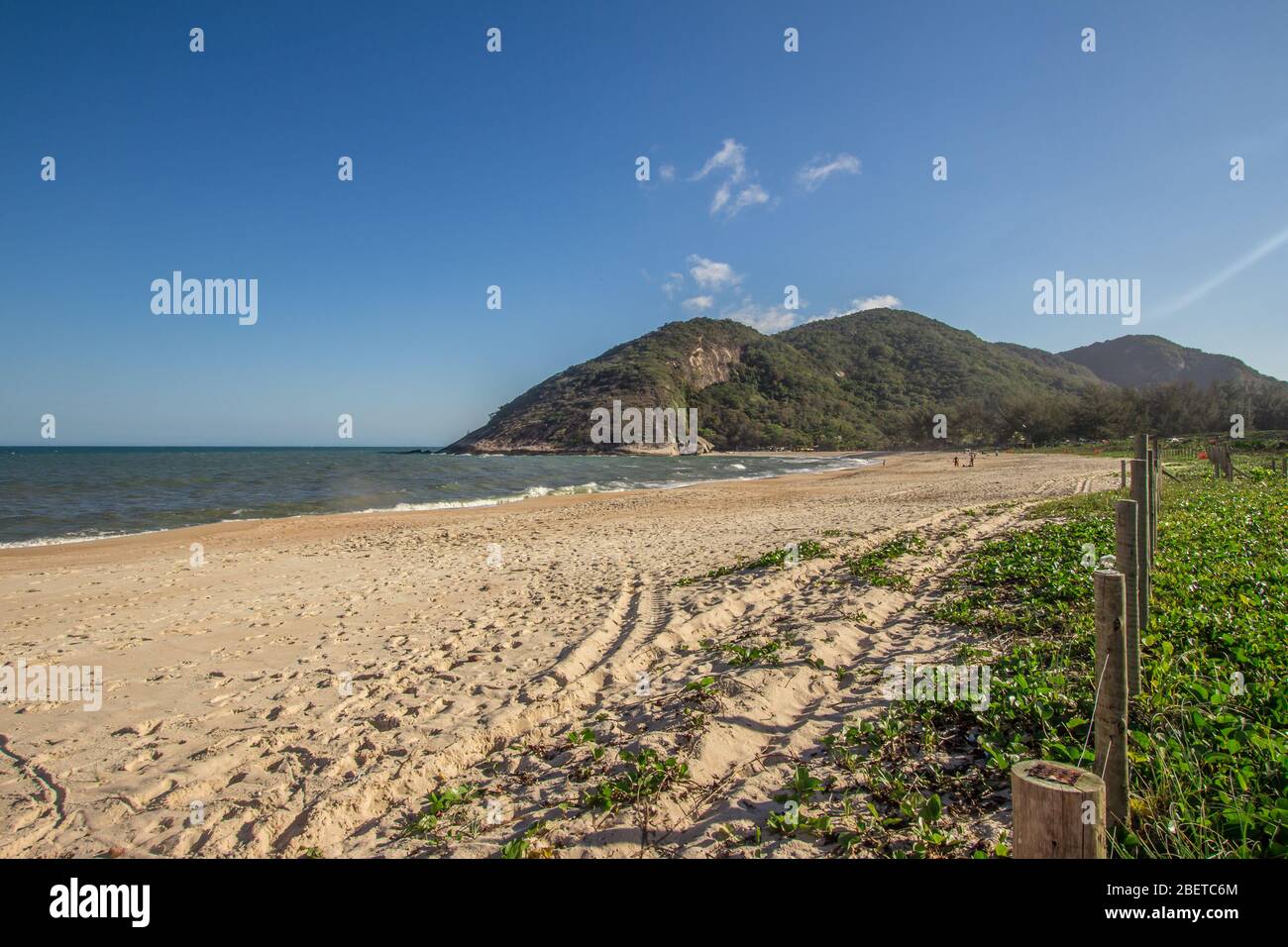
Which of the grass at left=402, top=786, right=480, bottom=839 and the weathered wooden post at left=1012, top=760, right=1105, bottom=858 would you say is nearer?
the weathered wooden post at left=1012, top=760, right=1105, bottom=858

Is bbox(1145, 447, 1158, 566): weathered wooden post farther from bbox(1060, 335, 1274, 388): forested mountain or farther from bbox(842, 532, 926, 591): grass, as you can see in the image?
bbox(1060, 335, 1274, 388): forested mountain

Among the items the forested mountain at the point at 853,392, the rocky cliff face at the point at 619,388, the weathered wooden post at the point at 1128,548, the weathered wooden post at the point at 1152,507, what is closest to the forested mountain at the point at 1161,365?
the forested mountain at the point at 853,392

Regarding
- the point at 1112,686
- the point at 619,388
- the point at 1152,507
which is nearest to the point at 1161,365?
the point at 619,388

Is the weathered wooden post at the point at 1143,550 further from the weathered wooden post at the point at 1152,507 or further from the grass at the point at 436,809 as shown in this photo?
the grass at the point at 436,809

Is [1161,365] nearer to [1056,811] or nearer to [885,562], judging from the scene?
[885,562]

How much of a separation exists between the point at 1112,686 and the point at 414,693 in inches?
205

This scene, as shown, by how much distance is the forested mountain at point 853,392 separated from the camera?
7319 centimetres

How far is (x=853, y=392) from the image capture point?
125562mm

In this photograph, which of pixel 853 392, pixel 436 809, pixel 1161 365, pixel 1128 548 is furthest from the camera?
pixel 1161 365

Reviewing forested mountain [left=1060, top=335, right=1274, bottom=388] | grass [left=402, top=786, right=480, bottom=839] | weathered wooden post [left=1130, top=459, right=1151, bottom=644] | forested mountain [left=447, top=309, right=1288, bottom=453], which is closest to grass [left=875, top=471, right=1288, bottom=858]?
weathered wooden post [left=1130, top=459, right=1151, bottom=644]

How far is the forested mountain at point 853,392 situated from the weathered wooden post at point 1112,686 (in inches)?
3253

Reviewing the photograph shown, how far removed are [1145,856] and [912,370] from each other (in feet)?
466

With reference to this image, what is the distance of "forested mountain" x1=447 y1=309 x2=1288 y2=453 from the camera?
73.2m

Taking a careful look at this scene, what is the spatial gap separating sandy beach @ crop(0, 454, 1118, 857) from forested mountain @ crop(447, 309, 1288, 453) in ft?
261
